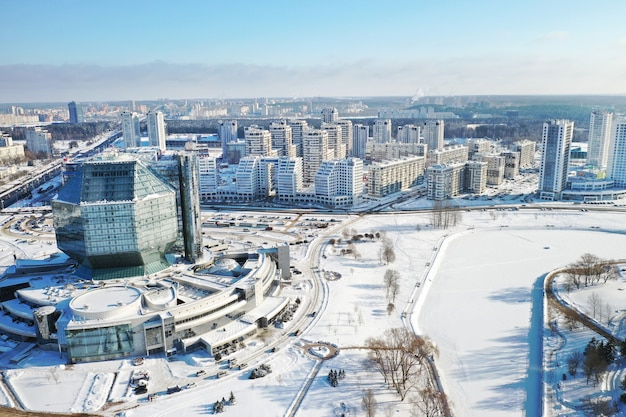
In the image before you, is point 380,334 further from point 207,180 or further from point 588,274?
point 207,180

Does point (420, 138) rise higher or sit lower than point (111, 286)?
higher

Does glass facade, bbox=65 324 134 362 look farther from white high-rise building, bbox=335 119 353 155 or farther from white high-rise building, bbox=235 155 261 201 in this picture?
white high-rise building, bbox=335 119 353 155

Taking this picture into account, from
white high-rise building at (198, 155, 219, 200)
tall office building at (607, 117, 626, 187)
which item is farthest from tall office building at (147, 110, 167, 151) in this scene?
tall office building at (607, 117, 626, 187)

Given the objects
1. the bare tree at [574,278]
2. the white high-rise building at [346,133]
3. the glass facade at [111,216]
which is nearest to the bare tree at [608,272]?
the bare tree at [574,278]

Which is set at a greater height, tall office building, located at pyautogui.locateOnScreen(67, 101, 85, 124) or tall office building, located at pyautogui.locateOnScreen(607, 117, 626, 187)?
tall office building, located at pyautogui.locateOnScreen(67, 101, 85, 124)

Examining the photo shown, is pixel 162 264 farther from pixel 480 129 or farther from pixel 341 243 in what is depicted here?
pixel 480 129

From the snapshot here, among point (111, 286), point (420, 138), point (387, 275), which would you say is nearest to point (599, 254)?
point (387, 275)

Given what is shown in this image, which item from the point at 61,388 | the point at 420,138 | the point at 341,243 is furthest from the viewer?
the point at 420,138
